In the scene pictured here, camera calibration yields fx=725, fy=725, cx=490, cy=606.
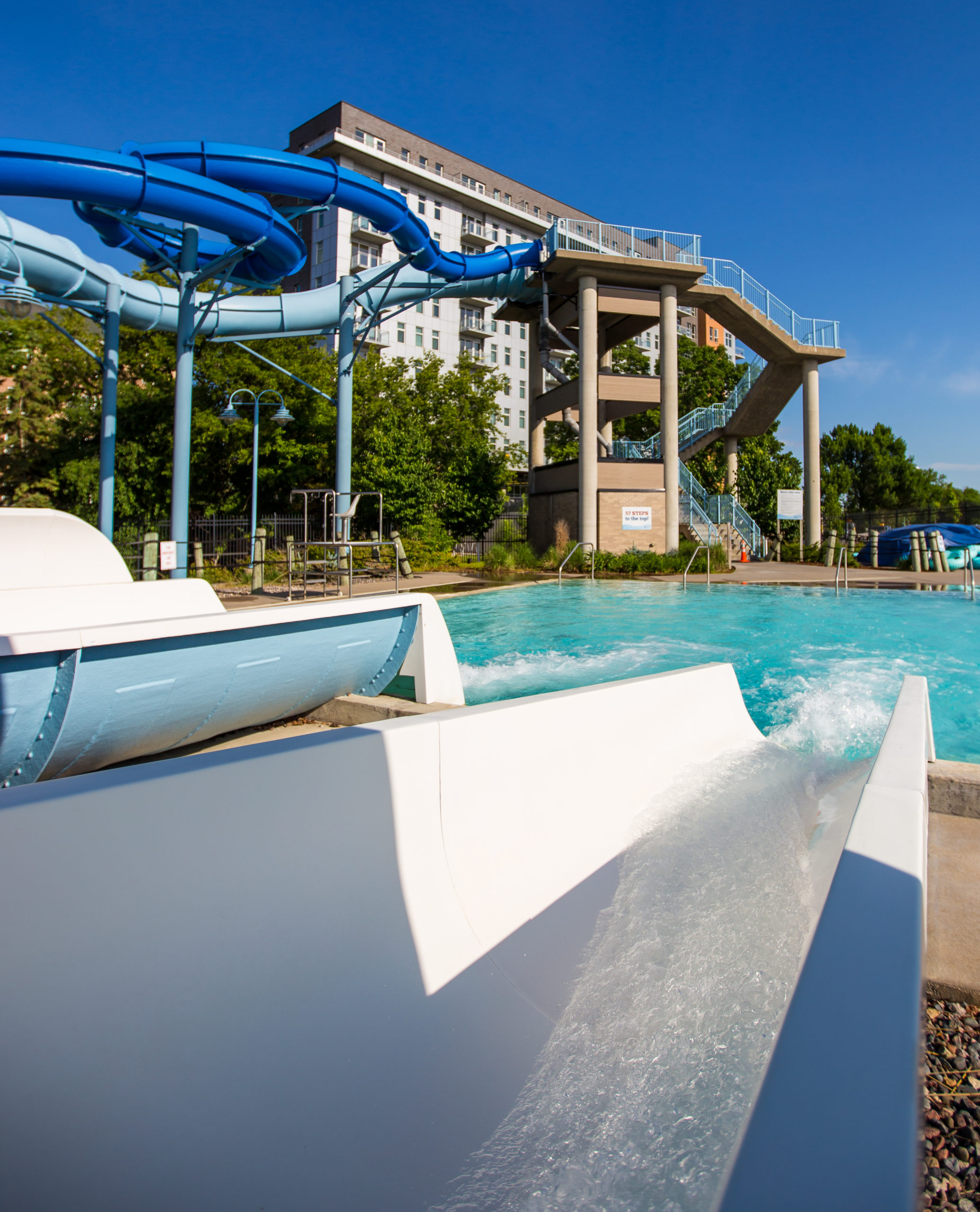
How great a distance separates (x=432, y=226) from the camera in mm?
54281

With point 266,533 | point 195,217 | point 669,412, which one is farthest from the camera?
point 669,412

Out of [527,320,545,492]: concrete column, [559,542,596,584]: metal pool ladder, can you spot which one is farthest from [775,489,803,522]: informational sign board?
[527,320,545,492]: concrete column

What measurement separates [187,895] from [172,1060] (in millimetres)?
304

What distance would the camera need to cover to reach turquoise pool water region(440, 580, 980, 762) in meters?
6.71

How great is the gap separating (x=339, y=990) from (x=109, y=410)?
1592cm

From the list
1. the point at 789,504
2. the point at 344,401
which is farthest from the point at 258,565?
the point at 789,504

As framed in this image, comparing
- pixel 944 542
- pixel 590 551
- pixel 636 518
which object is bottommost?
pixel 590 551

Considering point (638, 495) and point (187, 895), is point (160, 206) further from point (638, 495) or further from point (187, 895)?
point (638, 495)

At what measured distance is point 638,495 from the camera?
24531 millimetres

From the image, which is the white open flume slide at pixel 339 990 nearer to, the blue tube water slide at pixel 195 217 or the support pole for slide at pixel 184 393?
the blue tube water slide at pixel 195 217

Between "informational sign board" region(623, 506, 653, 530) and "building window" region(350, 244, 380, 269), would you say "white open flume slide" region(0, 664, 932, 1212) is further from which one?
"building window" region(350, 244, 380, 269)

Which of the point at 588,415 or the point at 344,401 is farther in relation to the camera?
the point at 588,415

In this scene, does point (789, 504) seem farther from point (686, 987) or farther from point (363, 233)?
point (363, 233)

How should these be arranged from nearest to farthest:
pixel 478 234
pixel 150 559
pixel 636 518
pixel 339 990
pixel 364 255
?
pixel 339 990
pixel 150 559
pixel 636 518
pixel 364 255
pixel 478 234
